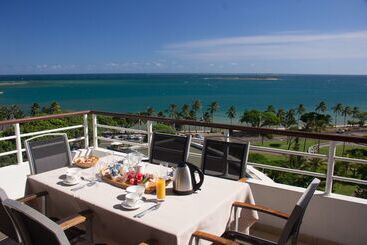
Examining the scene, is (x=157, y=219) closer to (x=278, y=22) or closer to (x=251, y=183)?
(x=251, y=183)

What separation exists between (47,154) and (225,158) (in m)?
1.63

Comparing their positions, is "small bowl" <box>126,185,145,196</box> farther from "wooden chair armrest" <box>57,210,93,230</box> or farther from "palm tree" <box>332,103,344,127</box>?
"palm tree" <box>332,103,344,127</box>

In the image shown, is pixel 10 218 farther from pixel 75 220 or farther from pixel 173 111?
pixel 173 111

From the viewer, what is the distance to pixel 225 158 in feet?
9.07

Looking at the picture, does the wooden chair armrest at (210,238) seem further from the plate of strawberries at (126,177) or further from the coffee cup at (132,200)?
the plate of strawberries at (126,177)

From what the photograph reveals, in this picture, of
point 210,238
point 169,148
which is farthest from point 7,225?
point 169,148

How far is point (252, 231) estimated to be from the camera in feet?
9.94

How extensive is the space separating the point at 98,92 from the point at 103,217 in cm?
9285

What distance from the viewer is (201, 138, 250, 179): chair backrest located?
269cm

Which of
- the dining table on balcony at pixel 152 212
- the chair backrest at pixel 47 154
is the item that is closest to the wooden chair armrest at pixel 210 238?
the dining table on balcony at pixel 152 212

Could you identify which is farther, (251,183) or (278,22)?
(278,22)

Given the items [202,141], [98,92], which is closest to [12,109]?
[202,141]

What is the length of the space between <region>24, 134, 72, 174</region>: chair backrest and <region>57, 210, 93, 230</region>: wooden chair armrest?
1061 millimetres

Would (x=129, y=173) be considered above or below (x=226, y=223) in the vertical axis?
above
